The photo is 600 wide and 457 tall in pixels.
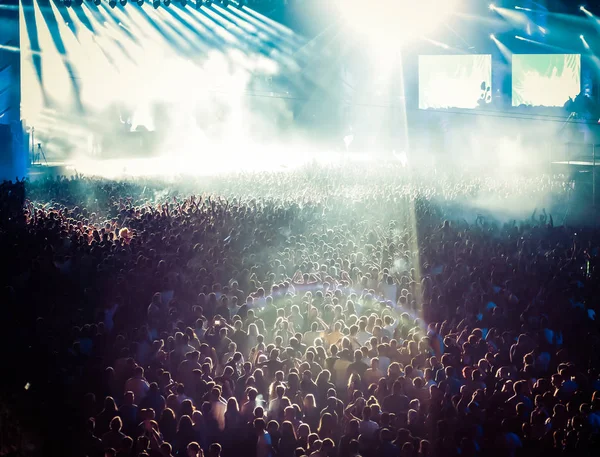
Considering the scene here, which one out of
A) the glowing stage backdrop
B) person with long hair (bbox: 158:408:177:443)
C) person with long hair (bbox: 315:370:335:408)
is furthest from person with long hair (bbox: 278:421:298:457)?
the glowing stage backdrop

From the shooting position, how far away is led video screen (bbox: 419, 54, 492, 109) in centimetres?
1977

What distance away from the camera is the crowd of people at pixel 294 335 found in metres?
3.64

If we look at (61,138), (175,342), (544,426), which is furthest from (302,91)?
(544,426)

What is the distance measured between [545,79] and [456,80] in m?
3.34

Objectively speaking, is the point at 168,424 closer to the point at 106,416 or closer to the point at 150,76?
the point at 106,416

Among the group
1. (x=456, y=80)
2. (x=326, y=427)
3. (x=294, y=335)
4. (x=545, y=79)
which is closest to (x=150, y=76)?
(x=456, y=80)

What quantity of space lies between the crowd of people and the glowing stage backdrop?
801 centimetres

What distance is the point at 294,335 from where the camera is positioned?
5051 millimetres

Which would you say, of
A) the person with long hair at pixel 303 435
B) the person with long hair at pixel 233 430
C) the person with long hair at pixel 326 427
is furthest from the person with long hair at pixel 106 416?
the person with long hair at pixel 326 427

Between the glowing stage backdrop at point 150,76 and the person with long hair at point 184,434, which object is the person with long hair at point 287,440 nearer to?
the person with long hair at point 184,434

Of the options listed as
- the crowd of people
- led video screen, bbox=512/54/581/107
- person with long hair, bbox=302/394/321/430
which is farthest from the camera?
led video screen, bbox=512/54/581/107

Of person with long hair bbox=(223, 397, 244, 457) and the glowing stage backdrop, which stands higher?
the glowing stage backdrop

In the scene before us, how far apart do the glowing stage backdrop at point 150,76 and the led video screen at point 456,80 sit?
5.11 metres

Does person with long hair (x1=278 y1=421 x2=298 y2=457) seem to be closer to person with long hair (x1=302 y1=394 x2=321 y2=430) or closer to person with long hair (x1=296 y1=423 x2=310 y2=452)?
person with long hair (x1=296 y1=423 x2=310 y2=452)
